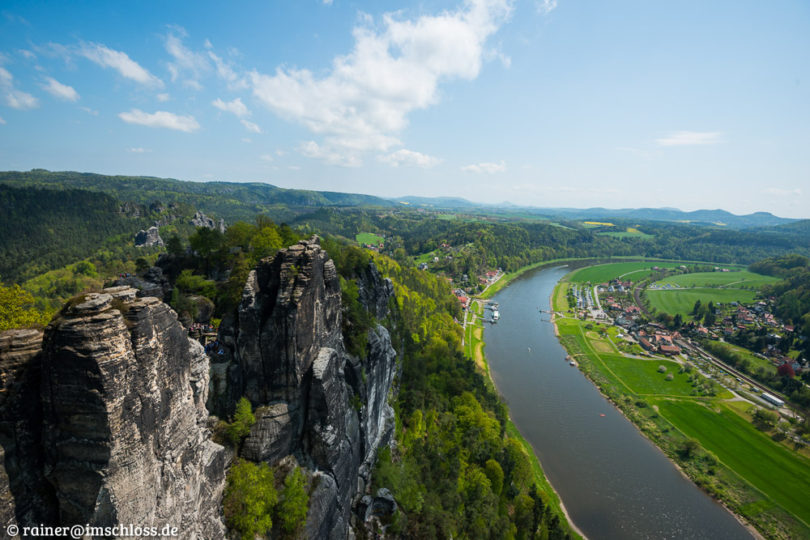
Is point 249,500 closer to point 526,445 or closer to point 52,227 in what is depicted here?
point 526,445

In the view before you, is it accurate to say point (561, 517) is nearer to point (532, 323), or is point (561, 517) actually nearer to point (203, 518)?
point (203, 518)

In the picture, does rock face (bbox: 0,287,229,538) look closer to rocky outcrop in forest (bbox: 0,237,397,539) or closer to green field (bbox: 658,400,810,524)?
rocky outcrop in forest (bbox: 0,237,397,539)

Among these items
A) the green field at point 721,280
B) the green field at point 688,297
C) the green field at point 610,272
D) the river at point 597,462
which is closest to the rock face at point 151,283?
the river at point 597,462

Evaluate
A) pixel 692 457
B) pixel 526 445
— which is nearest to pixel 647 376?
pixel 692 457

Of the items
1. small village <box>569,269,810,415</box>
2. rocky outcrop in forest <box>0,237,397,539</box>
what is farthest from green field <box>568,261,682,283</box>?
rocky outcrop in forest <box>0,237,397,539</box>

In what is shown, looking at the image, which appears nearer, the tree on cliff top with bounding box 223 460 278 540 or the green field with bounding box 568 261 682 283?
the tree on cliff top with bounding box 223 460 278 540
